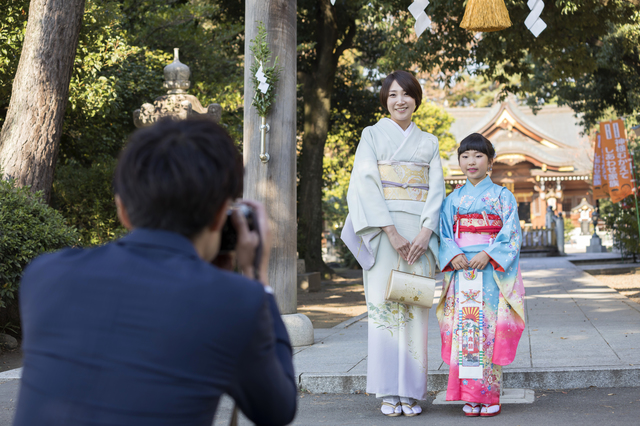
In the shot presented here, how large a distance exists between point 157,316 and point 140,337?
4 centimetres

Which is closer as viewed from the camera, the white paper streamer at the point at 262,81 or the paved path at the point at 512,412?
the paved path at the point at 512,412

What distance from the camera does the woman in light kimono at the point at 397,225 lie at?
3555 mm

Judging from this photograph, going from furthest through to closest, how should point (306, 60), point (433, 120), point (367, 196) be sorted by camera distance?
point (433, 120)
point (306, 60)
point (367, 196)

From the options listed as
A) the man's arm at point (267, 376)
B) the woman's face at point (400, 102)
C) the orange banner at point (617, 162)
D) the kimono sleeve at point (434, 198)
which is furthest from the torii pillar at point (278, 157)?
the orange banner at point (617, 162)

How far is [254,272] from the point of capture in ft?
4.09

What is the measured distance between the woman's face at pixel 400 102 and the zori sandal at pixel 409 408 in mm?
1656

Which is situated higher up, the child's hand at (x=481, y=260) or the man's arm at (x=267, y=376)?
the child's hand at (x=481, y=260)

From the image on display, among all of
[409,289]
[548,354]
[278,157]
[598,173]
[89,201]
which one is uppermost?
[598,173]

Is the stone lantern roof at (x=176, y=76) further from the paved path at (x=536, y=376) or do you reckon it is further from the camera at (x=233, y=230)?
the camera at (x=233, y=230)

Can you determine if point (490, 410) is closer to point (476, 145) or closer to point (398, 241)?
point (398, 241)

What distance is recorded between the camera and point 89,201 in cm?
945

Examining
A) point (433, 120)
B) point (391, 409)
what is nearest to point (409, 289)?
point (391, 409)

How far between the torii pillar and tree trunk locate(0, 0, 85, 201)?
236 centimetres

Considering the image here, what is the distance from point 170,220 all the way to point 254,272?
0.22 m
